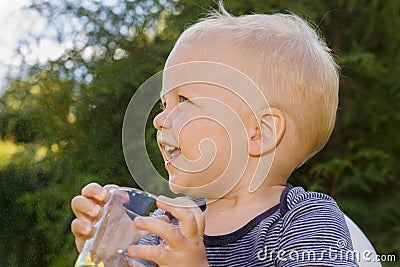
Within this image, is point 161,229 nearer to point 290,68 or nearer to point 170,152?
point 170,152

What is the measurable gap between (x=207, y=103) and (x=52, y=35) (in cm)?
135

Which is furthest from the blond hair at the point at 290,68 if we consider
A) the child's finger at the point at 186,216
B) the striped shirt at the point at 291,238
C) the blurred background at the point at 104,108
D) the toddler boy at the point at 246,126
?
the blurred background at the point at 104,108

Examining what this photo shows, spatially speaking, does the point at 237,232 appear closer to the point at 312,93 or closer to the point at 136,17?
the point at 312,93

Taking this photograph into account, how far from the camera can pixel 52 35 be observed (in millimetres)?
2383

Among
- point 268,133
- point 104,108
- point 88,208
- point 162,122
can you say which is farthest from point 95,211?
point 104,108

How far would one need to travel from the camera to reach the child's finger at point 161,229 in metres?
0.91

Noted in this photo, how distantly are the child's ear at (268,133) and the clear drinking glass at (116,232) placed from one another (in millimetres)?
306

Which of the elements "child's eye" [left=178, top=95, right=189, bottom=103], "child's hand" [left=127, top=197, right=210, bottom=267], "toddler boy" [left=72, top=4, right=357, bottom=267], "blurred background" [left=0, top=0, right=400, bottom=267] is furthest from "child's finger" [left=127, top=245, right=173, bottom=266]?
"blurred background" [left=0, top=0, right=400, bottom=267]

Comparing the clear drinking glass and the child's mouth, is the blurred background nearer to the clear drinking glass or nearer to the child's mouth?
the child's mouth

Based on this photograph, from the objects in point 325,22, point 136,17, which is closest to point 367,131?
point 325,22

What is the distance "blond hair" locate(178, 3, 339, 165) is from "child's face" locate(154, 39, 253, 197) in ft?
0.18

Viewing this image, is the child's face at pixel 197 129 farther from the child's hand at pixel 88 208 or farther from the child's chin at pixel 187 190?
the child's hand at pixel 88 208

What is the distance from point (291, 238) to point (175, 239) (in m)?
0.19

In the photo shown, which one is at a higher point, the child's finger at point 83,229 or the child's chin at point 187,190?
the child's finger at point 83,229
